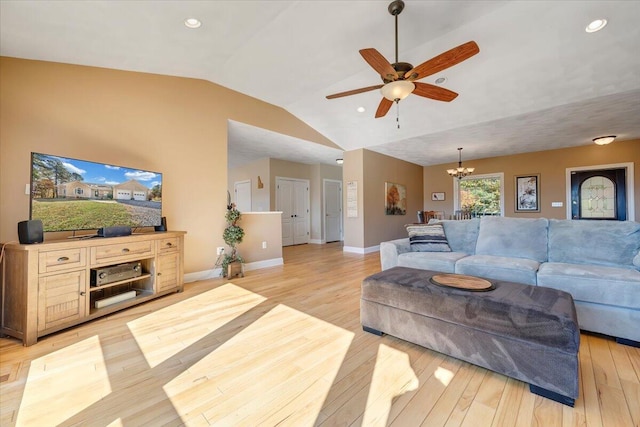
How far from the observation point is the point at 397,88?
7.79 feet

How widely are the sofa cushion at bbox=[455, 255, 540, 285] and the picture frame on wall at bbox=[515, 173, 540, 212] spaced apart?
5.46 m

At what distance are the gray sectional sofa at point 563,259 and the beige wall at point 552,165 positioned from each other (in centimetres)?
500

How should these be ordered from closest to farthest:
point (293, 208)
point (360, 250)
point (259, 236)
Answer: point (259, 236), point (360, 250), point (293, 208)

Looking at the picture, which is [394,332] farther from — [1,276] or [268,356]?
[1,276]

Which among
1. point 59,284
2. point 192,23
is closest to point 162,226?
point 59,284

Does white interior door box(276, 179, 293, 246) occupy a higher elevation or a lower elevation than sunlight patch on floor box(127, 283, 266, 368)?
higher

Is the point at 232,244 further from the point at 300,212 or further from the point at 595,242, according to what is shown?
the point at 595,242

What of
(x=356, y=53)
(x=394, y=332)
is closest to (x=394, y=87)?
(x=356, y=53)

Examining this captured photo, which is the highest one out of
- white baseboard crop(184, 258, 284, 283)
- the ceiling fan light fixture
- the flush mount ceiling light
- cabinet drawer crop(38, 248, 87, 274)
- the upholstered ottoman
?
the flush mount ceiling light

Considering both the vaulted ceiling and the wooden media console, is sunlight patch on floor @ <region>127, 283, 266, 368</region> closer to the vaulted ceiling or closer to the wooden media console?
the wooden media console

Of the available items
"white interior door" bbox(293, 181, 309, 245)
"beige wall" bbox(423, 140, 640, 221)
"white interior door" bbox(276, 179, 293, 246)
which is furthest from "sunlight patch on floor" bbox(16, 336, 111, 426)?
"beige wall" bbox(423, 140, 640, 221)

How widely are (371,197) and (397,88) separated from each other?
4.25 metres

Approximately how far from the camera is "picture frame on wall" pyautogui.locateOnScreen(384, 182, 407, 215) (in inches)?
277

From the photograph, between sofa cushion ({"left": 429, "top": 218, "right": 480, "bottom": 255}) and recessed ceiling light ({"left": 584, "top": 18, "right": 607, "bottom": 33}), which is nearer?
recessed ceiling light ({"left": 584, "top": 18, "right": 607, "bottom": 33})
